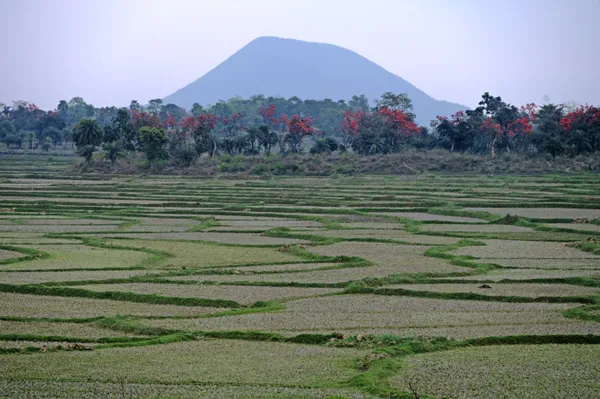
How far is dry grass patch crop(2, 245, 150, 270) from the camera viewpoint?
17047 mm

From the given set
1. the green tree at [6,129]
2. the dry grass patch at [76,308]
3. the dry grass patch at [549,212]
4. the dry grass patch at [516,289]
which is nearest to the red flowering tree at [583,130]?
the dry grass patch at [549,212]

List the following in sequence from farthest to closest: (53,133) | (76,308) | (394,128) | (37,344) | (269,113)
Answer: (53,133) → (269,113) → (394,128) → (76,308) → (37,344)

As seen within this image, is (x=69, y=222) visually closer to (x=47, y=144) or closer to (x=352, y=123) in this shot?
(x=352, y=123)

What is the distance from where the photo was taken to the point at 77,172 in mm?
59281

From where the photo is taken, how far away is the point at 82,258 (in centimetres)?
1828

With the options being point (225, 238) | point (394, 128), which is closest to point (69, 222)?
point (225, 238)

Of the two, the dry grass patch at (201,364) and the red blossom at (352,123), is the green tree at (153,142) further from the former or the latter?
the dry grass patch at (201,364)

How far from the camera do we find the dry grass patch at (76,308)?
40.3 ft

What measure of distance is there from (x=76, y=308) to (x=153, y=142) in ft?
156

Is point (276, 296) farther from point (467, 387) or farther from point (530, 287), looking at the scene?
point (467, 387)

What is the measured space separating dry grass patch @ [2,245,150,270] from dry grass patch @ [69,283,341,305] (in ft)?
8.66

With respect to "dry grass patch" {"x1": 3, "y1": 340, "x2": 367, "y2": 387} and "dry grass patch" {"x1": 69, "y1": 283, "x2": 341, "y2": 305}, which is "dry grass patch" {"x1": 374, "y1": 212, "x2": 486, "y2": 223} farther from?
"dry grass patch" {"x1": 3, "y1": 340, "x2": 367, "y2": 387}

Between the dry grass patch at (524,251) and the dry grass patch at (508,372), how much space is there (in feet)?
26.5

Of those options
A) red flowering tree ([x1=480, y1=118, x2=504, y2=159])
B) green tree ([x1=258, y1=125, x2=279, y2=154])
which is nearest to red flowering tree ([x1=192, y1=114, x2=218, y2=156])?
green tree ([x1=258, y1=125, x2=279, y2=154])
